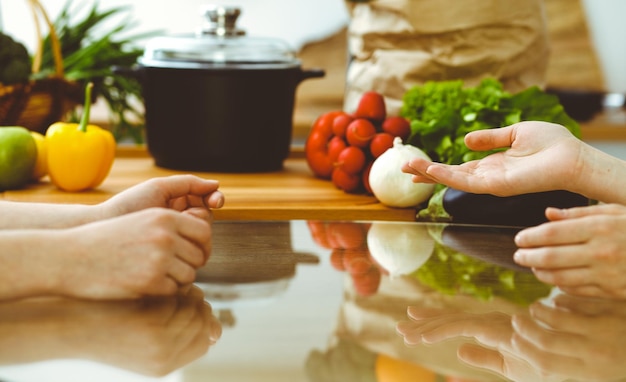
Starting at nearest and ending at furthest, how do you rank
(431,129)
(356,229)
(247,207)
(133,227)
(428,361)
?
(428,361)
(133,227)
(356,229)
(247,207)
(431,129)

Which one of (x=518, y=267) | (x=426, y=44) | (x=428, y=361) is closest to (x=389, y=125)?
(x=426, y=44)

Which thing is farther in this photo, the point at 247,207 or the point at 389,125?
the point at 389,125

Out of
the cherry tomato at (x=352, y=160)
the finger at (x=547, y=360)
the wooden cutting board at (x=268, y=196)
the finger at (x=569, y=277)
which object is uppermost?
the finger at (x=547, y=360)

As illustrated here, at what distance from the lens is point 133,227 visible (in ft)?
2.83

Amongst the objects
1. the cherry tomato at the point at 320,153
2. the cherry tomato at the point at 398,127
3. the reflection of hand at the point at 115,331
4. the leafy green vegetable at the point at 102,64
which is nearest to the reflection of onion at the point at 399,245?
the reflection of hand at the point at 115,331

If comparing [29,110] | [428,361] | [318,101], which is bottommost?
[318,101]

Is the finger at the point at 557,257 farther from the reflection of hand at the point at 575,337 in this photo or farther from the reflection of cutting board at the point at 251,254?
the reflection of cutting board at the point at 251,254

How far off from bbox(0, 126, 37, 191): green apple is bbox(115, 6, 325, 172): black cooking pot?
266 mm

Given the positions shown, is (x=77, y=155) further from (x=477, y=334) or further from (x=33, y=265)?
(x=477, y=334)

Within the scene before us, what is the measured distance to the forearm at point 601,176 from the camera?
1.12 meters

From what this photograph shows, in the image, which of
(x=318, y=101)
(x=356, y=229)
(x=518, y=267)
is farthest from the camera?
(x=318, y=101)

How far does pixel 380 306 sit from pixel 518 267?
26 centimetres

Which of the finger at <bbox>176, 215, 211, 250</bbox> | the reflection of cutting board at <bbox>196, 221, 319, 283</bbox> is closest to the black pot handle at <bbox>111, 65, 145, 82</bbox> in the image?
the reflection of cutting board at <bbox>196, 221, 319, 283</bbox>

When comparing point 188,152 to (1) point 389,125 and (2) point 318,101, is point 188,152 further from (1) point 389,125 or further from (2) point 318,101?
(2) point 318,101
